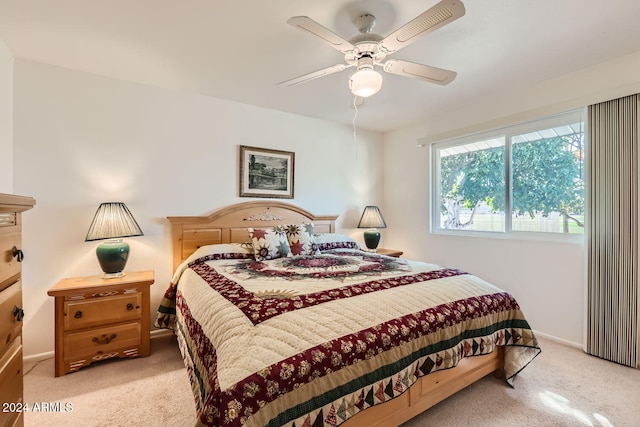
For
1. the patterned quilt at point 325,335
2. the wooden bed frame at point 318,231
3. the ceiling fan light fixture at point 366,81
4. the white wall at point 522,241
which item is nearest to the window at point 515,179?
the white wall at point 522,241

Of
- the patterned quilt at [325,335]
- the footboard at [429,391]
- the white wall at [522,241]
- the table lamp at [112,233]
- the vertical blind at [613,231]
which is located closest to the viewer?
the patterned quilt at [325,335]

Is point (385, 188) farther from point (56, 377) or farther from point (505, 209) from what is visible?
point (56, 377)

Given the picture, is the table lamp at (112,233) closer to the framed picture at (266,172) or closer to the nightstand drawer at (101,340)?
the nightstand drawer at (101,340)

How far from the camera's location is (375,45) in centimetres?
172

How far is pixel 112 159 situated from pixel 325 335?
2561 mm

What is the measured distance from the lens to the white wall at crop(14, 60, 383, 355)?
235cm

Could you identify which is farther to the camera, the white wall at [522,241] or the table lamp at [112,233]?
the white wall at [522,241]

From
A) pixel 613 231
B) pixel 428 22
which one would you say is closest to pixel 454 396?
pixel 613 231

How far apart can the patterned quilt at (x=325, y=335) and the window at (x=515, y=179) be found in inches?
53.8

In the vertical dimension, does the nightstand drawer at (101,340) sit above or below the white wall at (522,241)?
below

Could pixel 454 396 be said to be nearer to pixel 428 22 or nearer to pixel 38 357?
pixel 428 22

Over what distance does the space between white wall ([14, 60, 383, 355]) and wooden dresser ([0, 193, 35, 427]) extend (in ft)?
5.49

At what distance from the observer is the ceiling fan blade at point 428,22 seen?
1279 millimetres

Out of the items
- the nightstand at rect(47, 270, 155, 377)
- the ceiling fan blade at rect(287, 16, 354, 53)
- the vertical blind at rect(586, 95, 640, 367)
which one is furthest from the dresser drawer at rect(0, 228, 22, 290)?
the vertical blind at rect(586, 95, 640, 367)
